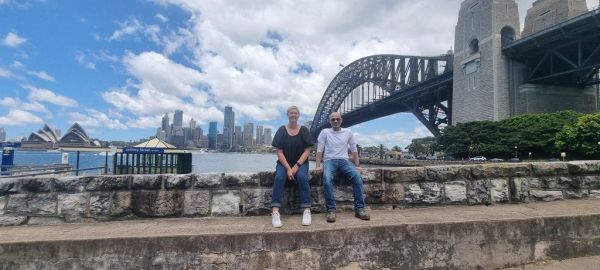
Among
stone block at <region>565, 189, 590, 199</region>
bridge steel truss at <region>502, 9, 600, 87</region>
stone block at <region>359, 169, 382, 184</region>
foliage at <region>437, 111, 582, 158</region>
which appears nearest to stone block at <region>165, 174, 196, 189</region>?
stone block at <region>359, 169, 382, 184</region>

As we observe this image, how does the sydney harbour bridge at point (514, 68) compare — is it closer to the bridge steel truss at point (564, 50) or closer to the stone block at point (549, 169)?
the bridge steel truss at point (564, 50)

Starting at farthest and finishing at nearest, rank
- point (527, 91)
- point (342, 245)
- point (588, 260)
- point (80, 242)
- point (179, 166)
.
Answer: point (527, 91), point (179, 166), point (588, 260), point (342, 245), point (80, 242)

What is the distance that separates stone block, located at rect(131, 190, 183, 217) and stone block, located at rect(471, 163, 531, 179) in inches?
148

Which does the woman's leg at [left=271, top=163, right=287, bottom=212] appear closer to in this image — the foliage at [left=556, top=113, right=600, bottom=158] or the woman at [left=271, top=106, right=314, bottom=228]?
the woman at [left=271, top=106, right=314, bottom=228]

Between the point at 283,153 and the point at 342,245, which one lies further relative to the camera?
the point at 283,153

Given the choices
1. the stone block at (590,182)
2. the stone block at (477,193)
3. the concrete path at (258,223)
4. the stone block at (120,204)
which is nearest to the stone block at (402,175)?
the concrete path at (258,223)

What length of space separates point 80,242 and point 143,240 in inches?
20.4

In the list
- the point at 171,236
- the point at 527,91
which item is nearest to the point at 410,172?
the point at 171,236

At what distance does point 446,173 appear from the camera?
178 inches

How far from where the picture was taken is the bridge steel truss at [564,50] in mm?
34656

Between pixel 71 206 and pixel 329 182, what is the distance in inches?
113

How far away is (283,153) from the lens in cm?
413

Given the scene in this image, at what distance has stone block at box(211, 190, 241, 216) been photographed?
4.05 m

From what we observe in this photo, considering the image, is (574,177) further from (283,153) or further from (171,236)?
(171,236)
